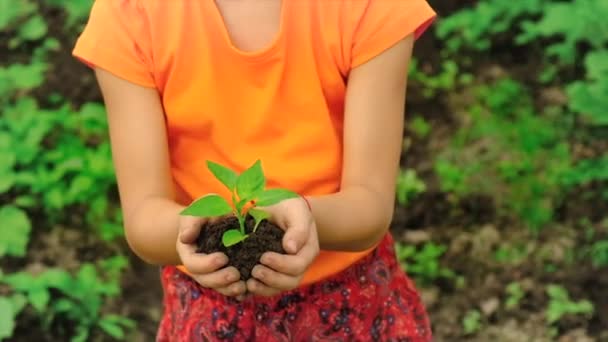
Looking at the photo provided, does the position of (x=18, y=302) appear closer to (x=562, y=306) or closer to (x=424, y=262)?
(x=424, y=262)

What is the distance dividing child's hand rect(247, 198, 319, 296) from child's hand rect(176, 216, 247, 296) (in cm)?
3

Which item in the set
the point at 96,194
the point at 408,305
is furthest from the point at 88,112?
the point at 408,305

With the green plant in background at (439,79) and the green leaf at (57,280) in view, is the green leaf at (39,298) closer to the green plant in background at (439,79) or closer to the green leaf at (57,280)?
the green leaf at (57,280)

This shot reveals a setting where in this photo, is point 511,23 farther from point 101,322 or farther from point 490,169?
point 101,322

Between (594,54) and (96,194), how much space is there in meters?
1.90

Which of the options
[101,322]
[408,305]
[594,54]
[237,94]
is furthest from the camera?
[594,54]

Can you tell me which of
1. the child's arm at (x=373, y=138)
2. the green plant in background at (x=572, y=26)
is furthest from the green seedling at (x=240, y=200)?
the green plant in background at (x=572, y=26)

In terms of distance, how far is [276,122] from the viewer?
1864 millimetres

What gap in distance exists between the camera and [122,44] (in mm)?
1840

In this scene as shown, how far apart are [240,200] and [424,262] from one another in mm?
2186

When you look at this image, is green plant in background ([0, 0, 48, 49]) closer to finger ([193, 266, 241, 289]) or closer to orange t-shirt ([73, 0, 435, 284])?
orange t-shirt ([73, 0, 435, 284])

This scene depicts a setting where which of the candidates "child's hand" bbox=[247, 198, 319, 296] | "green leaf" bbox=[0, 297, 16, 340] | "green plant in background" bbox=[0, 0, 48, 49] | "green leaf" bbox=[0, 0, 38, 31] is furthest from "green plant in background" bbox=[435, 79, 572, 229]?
"child's hand" bbox=[247, 198, 319, 296]

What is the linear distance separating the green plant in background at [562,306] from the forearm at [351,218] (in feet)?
5.46

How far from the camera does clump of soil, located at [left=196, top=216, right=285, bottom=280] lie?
152cm
